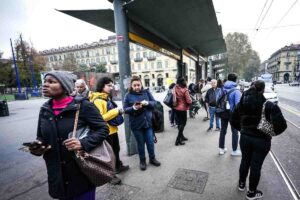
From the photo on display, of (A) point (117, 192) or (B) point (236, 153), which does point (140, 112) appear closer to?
(A) point (117, 192)

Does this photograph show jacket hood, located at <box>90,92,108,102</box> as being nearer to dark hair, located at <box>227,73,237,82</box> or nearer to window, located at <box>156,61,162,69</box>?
dark hair, located at <box>227,73,237,82</box>

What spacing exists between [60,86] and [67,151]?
0.62 m

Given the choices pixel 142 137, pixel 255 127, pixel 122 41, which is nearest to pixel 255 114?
pixel 255 127

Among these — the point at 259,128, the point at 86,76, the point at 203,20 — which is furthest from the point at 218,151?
the point at 86,76

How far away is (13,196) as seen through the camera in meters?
3.05

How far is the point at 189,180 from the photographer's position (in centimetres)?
319

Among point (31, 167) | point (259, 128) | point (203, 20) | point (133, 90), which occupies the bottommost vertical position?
point (31, 167)

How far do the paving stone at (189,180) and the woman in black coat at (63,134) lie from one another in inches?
72.5

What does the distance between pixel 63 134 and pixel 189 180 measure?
248 cm

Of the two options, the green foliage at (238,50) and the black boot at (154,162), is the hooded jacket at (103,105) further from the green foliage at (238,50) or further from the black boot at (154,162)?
the green foliage at (238,50)

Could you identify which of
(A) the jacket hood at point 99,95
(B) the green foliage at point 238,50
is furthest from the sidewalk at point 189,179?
(B) the green foliage at point 238,50

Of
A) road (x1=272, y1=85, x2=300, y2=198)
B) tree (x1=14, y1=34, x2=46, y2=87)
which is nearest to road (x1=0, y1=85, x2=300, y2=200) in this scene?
road (x1=272, y1=85, x2=300, y2=198)

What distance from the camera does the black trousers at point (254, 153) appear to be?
2.44 m

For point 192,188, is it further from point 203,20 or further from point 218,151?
point 203,20
